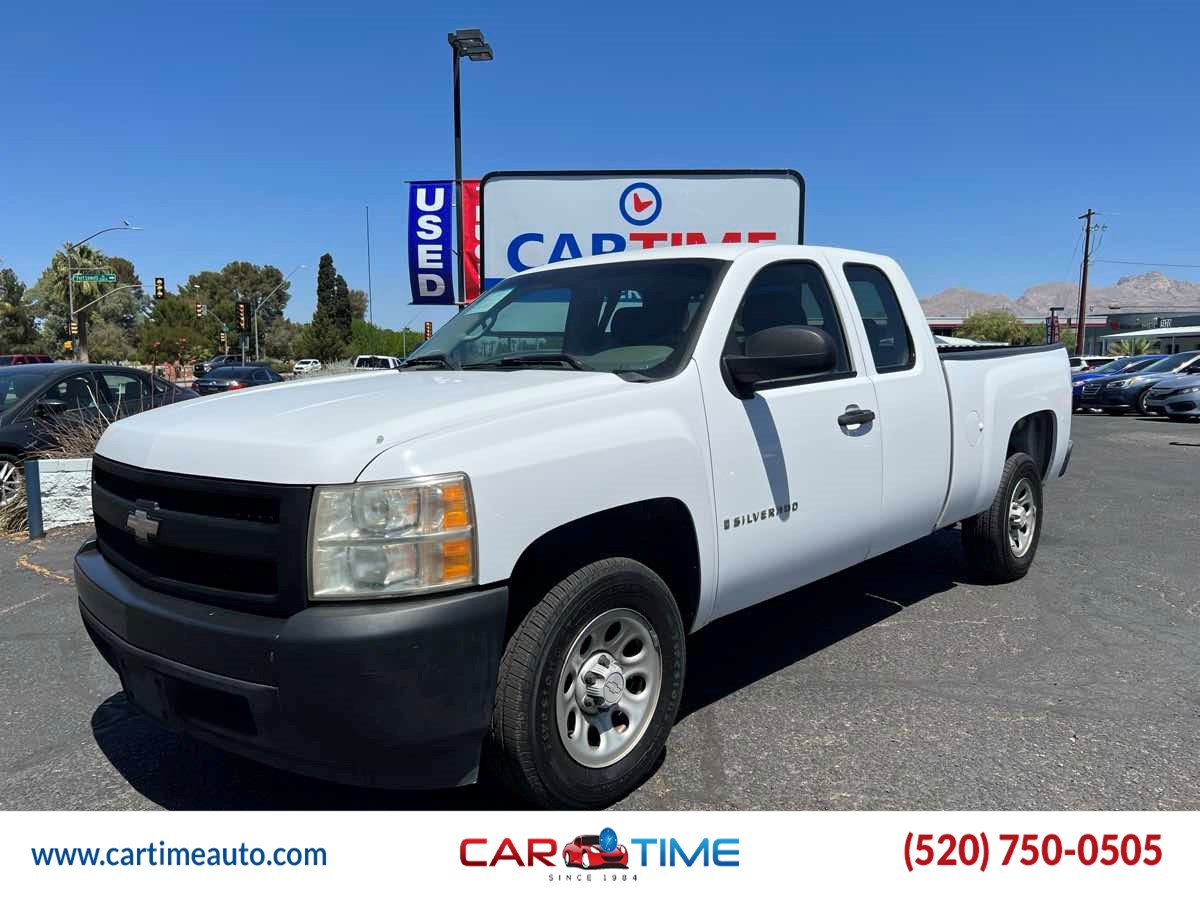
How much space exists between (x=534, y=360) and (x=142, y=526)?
152 centimetres

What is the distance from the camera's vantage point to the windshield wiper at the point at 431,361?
13.0 ft

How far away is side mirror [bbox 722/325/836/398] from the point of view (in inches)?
128

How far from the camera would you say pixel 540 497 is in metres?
2.62

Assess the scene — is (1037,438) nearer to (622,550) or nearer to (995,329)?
(622,550)

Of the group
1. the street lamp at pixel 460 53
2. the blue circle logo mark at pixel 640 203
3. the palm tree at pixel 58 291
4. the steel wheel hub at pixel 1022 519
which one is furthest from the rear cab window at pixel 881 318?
the palm tree at pixel 58 291

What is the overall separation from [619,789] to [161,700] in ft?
4.79

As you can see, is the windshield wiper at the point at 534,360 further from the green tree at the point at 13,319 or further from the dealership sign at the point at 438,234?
the green tree at the point at 13,319

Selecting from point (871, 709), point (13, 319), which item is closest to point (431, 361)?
point (871, 709)

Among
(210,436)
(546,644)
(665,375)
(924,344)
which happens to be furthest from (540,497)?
(924,344)

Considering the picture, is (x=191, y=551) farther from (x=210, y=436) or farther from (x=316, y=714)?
(x=316, y=714)

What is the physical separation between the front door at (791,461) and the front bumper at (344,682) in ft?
3.76

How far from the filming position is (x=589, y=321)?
3.82 m

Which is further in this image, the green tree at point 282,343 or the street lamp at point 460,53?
the green tree at point 282,343
